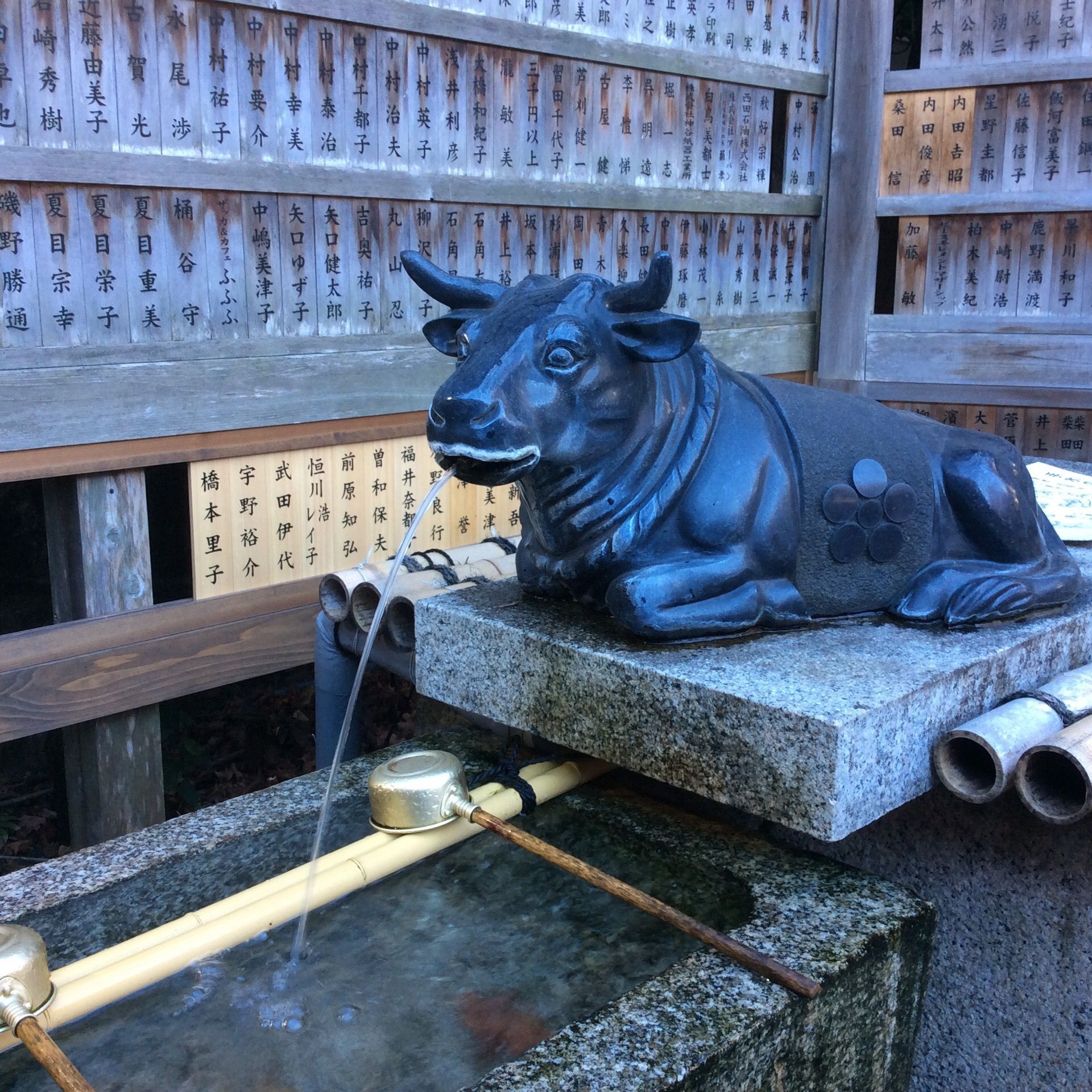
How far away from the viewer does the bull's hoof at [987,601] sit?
3207 mm

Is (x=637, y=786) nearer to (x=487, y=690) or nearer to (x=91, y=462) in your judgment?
(x=487, y=690)

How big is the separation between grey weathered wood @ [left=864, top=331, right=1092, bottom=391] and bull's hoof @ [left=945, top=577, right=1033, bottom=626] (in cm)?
325

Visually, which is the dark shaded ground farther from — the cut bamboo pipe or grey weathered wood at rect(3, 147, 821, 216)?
grey weathered wood at rect(3, 147, 821, 216)

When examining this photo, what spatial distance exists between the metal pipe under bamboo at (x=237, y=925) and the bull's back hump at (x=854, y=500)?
1087mm

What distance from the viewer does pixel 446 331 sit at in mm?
3041

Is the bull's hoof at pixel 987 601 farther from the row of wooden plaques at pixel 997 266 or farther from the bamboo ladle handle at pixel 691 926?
the row of wooden plaques at pixel 997 266

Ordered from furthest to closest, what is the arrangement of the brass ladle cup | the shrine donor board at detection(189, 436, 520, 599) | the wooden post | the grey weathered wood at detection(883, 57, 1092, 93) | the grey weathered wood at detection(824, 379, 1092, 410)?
the grey weathered wood at detection(824, 379, 1092, 410), the grey weathered wood at detection(883, 57, 1092, 93), the shrine donor board at detection(189, 436, 520, 599), the wooden post, the brass ladle cup

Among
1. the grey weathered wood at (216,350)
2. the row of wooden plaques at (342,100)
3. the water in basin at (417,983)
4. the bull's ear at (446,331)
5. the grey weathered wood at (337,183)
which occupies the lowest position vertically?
the water in basin at (417,983)

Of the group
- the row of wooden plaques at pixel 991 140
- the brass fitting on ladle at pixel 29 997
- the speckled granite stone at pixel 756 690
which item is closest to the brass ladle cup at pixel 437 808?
the speckled granite stone at pixel 756 690

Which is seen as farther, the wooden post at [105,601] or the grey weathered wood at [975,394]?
the grey weathered wood at [975,394]

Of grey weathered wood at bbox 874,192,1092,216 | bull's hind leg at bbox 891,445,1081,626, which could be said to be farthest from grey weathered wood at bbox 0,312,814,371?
grey weathered wood at bbox 874,192,1092,216

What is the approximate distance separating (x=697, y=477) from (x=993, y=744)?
0.98 m

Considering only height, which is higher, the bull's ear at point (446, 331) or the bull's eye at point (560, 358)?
the bull's ear at point (446, 331)

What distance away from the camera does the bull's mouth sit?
2.54m
